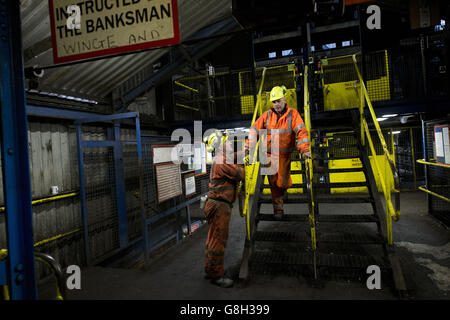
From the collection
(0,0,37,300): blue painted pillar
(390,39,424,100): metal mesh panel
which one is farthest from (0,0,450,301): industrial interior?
(390,39,424,100): metal mesh panel

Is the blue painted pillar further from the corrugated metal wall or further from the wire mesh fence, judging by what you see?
the wire mesh fence

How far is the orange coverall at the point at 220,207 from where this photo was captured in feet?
13.4

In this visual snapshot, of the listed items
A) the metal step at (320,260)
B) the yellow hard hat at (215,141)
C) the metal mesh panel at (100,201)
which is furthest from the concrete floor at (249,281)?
the yellow hard hat at (215,141)

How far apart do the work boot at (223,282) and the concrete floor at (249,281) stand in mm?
67

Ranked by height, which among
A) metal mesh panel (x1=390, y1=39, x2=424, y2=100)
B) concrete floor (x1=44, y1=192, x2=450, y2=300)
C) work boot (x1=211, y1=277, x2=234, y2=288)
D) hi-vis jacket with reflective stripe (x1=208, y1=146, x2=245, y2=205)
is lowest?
concrete floor (x1=44, y1=192, x2=450, y2=300)

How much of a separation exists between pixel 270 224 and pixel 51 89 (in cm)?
585

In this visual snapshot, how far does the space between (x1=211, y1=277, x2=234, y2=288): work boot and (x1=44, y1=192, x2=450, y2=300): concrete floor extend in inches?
2.6

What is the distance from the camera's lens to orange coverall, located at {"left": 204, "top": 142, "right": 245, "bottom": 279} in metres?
4.07

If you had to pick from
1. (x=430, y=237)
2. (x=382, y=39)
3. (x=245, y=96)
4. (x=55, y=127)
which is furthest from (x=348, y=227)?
(x=382, y=39)

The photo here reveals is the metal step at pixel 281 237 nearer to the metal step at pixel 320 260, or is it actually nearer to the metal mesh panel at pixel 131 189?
the metal step at pixel 320 260

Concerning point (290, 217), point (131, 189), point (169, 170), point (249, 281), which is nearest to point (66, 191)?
point (131, 189)

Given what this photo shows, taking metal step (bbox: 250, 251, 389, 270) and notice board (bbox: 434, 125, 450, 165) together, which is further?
notice board (bbox: 434, 125, 450, 165)

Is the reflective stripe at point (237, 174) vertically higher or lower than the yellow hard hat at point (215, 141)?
lower

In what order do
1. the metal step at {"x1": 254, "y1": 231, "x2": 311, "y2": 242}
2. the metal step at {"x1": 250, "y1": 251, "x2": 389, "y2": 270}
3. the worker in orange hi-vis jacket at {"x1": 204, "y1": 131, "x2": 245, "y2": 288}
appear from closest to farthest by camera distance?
the metal step at {"x1": 250, "y1": 251, "x2": 389, "y2": 270} → the worker in orange hi-vis jacket at {"x1": 204, "y1": 131, "x2": 245, "y2": 288} → the metal step at {"x1": 254, "y1": 231, "x2": 311, "y2": 242}
